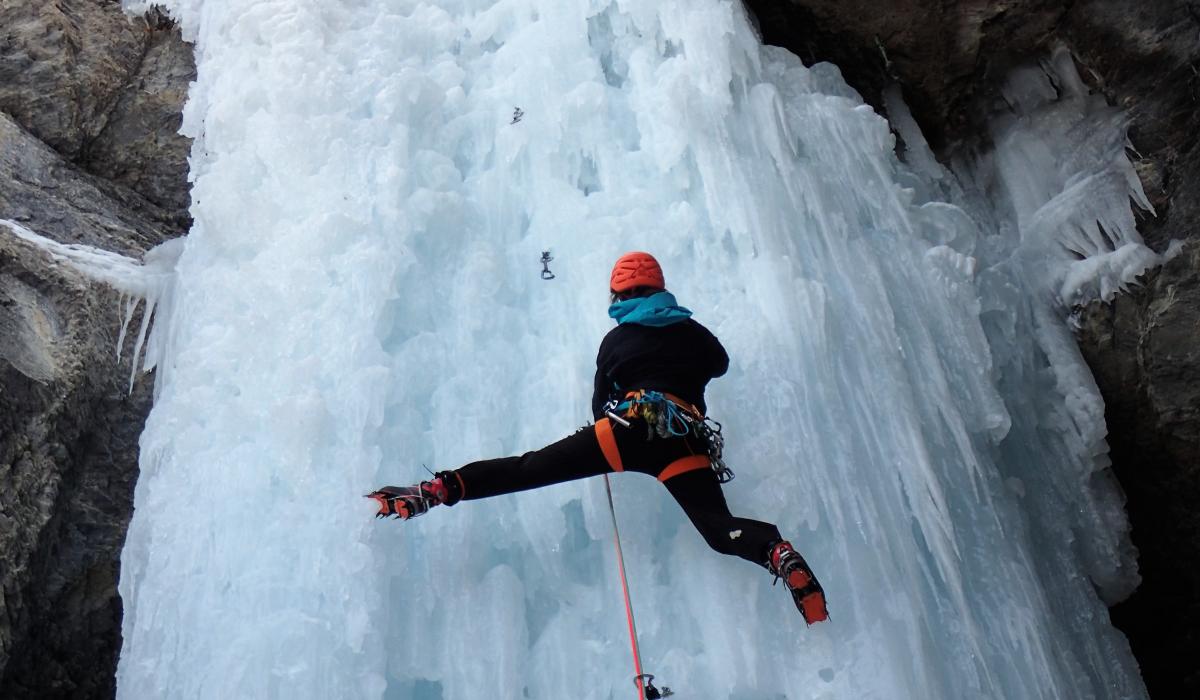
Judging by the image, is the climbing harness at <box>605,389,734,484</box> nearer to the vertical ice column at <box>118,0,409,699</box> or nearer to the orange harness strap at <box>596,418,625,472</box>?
the orange harness strap at <box>596,418,625,472</box>

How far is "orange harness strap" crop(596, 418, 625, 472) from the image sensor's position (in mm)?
2873

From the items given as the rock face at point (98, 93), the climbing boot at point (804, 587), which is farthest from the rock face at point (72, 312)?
the climbing boot at point (804, 587)

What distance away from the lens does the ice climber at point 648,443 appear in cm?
277

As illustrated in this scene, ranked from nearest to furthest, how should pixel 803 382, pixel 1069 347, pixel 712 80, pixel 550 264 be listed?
1. pixel 803 382
2. pixel 550 264
3. pixel 712 80
4. pixel 1069 347

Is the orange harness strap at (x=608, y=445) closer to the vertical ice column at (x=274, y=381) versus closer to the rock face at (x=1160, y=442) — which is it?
the vertical ice column at (x=274, y=381)

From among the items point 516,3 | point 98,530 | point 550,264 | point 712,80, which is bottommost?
point 98,530

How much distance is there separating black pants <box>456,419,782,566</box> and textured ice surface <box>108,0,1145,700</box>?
19cm

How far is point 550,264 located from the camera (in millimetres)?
3766

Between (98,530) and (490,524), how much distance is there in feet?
4.78

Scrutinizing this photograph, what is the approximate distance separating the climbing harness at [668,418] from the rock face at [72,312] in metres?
1.94

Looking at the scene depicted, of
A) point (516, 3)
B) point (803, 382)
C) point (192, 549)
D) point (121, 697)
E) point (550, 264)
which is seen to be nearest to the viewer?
point (121, 697)

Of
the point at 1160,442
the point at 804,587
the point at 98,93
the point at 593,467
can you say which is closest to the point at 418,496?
the point at 593,467

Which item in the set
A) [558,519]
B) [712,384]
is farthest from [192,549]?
[712,384]

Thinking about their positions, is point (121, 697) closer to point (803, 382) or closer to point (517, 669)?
point (517, 669)
